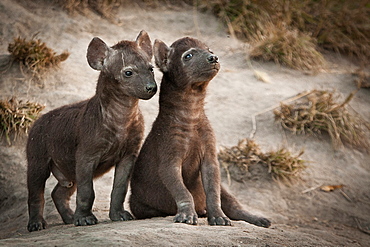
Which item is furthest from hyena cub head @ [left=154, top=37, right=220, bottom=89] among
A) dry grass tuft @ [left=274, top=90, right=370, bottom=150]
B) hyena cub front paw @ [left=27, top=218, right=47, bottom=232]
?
dry grass tuft @ [left=274, top=90, right=370, bottom=150]

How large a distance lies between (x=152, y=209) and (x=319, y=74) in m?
5.44

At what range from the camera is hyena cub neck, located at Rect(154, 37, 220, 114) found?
511cm

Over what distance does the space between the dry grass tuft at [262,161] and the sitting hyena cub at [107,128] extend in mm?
2230

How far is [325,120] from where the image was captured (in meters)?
8.22

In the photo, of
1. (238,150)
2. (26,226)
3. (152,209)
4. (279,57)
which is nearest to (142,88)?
(152,209)

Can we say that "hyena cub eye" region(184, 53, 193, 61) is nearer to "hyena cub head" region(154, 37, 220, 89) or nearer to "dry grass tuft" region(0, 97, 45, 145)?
"hyena cub head" region(154, 37, 220, 89)

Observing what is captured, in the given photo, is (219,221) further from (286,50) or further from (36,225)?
(286,50)

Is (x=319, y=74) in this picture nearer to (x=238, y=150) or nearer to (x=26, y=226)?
(x=238, y=150)

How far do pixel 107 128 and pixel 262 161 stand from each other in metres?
2.81

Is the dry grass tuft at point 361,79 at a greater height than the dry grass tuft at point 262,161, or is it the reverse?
the dry grass tuft at point 361,79

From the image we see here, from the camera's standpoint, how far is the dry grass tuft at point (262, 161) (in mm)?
7328

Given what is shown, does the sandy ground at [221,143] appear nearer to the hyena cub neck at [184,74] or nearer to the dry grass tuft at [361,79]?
the dry grass tuft at [361,79]

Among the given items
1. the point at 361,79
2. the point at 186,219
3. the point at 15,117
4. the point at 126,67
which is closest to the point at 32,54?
the point at 15,117

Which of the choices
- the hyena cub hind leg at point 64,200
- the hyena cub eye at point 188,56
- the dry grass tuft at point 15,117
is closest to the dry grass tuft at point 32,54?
the dry grass tuft at point 15,117
